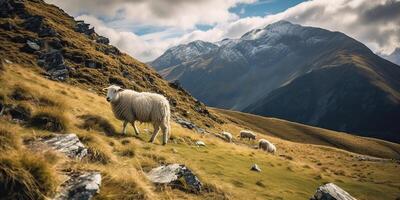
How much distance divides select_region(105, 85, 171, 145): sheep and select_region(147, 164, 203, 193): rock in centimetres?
937

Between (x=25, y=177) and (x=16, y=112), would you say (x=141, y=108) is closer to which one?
(x=16, y=112)

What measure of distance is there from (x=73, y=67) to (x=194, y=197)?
73.8 metres

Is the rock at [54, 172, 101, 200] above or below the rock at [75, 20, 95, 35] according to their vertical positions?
below

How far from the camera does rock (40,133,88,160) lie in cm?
1059

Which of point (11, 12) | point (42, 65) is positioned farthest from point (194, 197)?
point (11, 12)

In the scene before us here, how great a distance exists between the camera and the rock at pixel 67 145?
34.8ft

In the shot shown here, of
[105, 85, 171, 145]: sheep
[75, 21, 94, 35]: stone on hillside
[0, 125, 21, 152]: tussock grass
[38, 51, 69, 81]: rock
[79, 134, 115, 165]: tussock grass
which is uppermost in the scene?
[75, 21, 94, 35]: stone on hillside

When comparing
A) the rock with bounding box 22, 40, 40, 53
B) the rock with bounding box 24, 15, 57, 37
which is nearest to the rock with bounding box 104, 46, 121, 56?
the rock with bounding box 24, 15, 57, 37

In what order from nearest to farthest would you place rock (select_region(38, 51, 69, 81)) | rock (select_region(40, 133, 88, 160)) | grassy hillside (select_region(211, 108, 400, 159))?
rock (select_region(40, 133, 88, 160)) < rock (select_region(38, 51, 69, 81)) < grassy hillside (select_region(211, 108, 400, 159))

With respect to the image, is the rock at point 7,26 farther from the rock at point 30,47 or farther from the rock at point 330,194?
the rock at point 330,194

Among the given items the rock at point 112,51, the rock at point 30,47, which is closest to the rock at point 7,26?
the rock at point 30,47

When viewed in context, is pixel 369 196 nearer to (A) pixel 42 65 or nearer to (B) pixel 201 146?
(B) pixel 201 146

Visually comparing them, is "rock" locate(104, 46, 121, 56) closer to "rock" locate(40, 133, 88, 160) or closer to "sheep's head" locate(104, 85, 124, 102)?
"sheep's head" locate(104, 85, 124, 102)

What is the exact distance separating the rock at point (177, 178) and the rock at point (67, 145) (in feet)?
7.17
